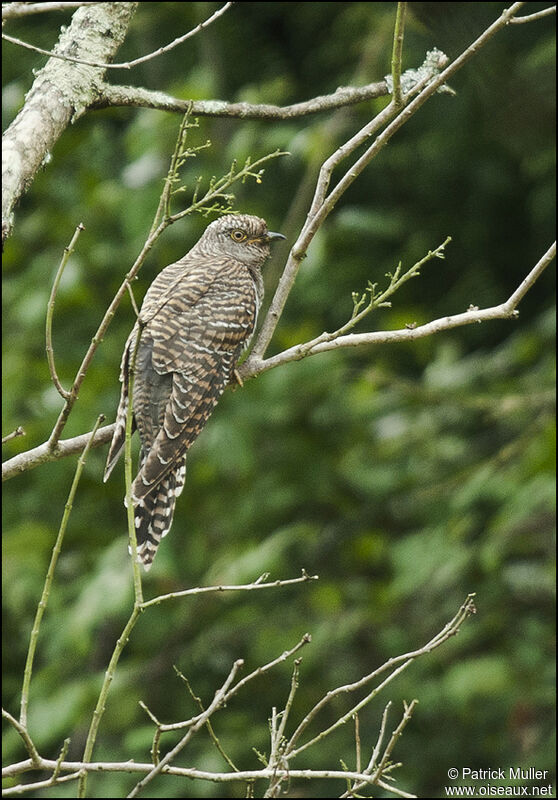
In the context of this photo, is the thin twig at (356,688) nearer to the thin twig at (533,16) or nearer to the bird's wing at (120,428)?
the bird's wing at (120,428)

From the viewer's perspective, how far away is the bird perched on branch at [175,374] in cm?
286

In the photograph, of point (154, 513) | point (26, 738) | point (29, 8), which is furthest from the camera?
point (154, 513)

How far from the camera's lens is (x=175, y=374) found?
3.01 metres

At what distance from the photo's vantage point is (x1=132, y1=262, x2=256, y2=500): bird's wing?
2936mm

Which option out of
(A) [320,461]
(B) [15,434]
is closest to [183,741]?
(B) [15,434]

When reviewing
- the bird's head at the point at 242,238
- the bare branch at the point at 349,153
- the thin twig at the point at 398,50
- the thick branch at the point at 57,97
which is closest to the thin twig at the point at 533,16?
the bare branch at the point at 349,153

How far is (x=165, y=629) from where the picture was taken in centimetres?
554

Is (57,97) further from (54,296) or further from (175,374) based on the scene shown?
(175,374)

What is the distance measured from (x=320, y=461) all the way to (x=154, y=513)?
115 inches

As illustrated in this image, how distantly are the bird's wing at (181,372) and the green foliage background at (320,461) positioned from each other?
171 cm

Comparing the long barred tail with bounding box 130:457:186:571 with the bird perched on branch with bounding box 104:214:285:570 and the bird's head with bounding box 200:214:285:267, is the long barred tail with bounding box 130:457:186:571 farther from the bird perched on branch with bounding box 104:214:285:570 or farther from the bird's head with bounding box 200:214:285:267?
the bird's head with bounding box 200:214:285:267

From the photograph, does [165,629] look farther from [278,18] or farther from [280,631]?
[278,18]

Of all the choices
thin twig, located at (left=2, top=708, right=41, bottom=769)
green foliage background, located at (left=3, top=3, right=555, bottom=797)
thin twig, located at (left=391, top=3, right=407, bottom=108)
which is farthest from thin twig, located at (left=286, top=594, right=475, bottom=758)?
green foliage background, located at (left=3, top=3, right=555, bottom=797)

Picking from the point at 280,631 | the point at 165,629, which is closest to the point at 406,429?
the point at 280,631
